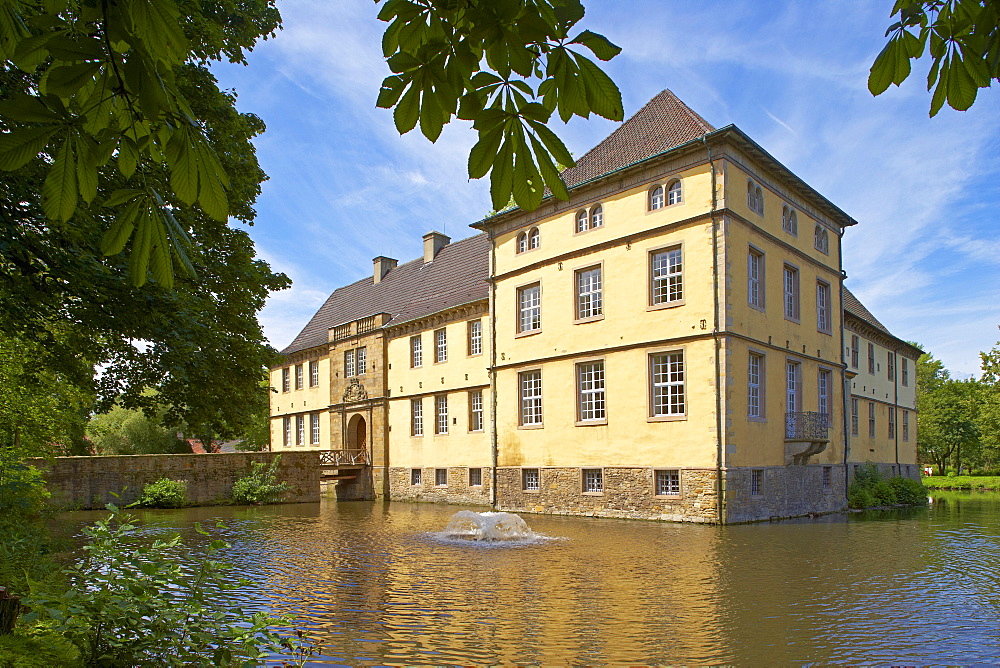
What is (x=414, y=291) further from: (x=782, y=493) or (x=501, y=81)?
(x=501, y=81)

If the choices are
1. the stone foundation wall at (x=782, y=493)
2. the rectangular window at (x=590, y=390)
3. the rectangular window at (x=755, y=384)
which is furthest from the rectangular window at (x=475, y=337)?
the stone foundation wall at (x=782, y=493)

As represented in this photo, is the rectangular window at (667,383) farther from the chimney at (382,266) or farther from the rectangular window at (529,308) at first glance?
the chimney at (382,266)

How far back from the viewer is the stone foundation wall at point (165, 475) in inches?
1150

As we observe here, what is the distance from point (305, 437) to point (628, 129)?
88.3 feet

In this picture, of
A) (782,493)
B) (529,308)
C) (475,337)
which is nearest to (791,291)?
(782,493)

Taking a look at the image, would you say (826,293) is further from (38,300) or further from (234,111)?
(38,300)

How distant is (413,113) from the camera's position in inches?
105

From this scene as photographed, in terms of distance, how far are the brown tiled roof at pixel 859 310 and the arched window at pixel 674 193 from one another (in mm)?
16124

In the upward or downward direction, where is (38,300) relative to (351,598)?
upward

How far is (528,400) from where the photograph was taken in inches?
1131

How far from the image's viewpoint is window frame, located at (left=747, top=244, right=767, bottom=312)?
24.5 m

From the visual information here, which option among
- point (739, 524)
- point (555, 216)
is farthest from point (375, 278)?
point (739, 524)

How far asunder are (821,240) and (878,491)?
34.8 ft

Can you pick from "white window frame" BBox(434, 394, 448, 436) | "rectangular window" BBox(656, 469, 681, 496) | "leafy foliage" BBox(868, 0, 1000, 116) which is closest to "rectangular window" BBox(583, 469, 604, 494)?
"rectangular window" BBox(656, 469, 681, 496)
